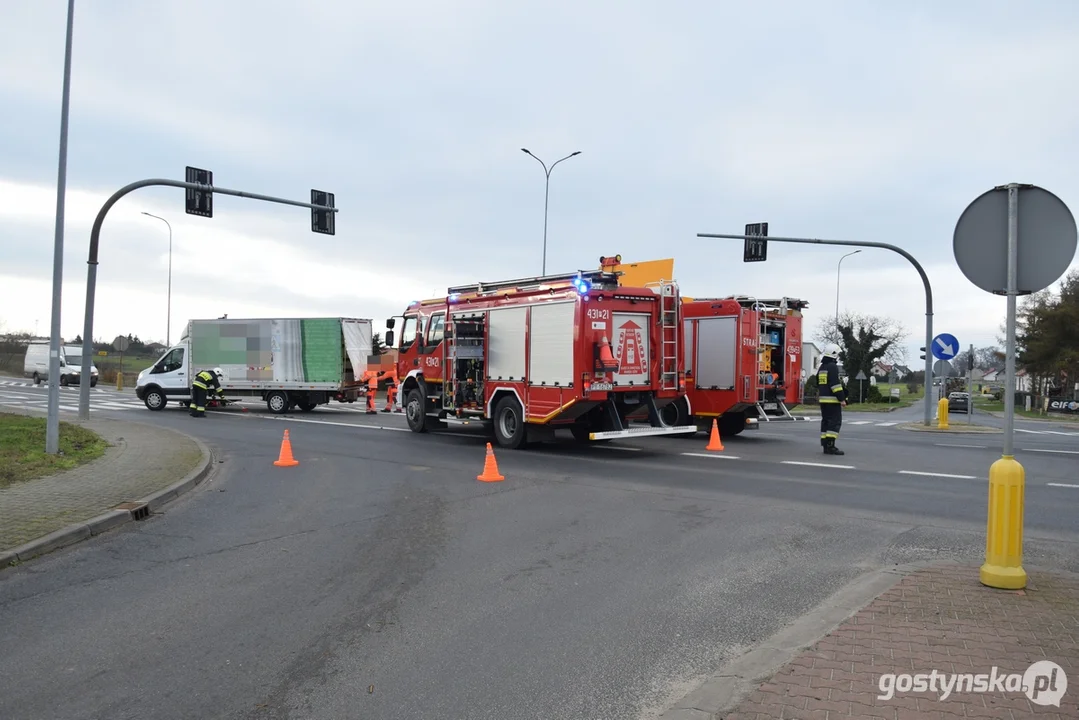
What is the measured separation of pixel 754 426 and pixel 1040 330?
44717 millimetres

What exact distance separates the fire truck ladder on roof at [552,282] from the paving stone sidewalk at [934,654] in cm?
887

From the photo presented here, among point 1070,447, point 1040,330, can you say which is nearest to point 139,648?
point 1070,447

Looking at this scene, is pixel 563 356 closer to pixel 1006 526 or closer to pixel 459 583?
pixel 459 583

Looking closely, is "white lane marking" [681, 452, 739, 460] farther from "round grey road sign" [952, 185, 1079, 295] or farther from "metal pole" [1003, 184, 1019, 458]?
"round grey road sign" [952, 185, 1079, 295]

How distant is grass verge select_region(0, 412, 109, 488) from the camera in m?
10.3

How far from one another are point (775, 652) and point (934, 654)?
81 centimetres

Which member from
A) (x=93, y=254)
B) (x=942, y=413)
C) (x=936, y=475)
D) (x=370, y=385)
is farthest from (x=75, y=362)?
(x=936, y=475)

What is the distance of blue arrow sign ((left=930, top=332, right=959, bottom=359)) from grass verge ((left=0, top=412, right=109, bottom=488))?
20.8 metres

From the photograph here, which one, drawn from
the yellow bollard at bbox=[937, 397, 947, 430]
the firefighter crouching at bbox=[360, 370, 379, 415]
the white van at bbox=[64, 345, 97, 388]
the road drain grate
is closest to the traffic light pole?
the yellow bollard at bbox=[937, 397, 947, 430]

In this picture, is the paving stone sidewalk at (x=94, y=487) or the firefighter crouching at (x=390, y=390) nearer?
the paving stone sidewalk at (x=94, y=487)

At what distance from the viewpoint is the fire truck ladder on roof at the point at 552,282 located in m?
13.7

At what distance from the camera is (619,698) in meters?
3.87

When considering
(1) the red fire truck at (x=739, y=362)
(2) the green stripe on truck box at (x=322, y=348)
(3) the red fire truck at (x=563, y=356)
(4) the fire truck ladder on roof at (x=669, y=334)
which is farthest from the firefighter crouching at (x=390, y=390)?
(4) the fire truck ladder on roof at (x=669, y=334)

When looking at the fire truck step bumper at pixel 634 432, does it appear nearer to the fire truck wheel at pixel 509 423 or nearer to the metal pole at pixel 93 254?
the fire truck wheel at pixel 509 423
